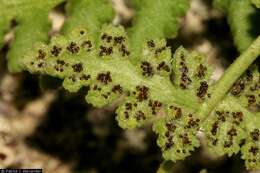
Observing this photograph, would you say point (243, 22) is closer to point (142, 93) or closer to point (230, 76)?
point (230, 76)

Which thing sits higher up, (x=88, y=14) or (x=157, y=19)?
(x=88, y=14)

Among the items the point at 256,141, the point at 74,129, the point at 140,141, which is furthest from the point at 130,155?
the point at 256,141

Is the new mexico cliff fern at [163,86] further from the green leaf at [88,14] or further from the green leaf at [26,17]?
the green leaf at [26,17]

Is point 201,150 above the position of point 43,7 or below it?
below

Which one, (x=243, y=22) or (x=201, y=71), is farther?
(x=243, y=22)

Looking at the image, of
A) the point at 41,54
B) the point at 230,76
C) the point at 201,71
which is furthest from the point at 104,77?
the point at 230,76

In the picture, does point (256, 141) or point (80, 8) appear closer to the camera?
point (256, 141)

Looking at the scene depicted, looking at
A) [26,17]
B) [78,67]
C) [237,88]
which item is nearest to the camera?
[78,67]

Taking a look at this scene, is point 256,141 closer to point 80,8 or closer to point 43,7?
point 80,8

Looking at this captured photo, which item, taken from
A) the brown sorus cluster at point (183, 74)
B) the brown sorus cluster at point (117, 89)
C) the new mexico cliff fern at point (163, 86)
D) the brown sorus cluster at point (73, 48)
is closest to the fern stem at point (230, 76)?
the new mexico cliff fern at point (163, 86)
